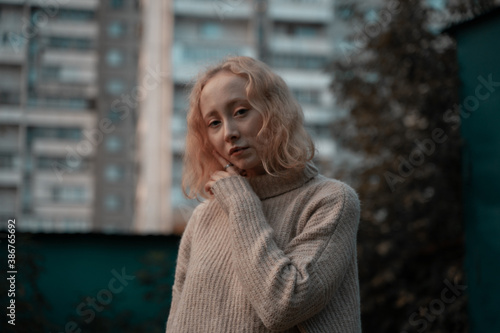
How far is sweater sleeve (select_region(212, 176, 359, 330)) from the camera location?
1.31 meters

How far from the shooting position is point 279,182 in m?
1.54

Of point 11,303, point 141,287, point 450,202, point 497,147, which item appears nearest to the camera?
point 497,147

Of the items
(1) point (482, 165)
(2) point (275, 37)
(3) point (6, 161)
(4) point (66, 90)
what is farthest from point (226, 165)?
(4) point (66, 90)

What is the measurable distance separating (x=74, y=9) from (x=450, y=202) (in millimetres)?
31356

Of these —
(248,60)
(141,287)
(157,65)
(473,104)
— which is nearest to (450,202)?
(473,104)

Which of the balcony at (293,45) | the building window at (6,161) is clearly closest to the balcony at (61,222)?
the building window at (6,161)

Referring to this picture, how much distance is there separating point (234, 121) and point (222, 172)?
13cm

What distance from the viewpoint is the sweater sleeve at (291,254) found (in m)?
1.31

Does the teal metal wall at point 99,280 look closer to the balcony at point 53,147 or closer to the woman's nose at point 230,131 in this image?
the woman's nose at point 230,131

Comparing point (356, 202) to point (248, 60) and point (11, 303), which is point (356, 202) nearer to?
point (248, 60)

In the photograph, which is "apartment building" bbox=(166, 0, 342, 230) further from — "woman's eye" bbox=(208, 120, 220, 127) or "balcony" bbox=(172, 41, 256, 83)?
"woman's eye" bbox=(208, 120, 220, 127)

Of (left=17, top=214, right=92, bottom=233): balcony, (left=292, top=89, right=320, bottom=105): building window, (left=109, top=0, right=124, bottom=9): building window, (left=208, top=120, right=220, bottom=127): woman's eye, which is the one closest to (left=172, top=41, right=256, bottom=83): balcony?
(left=292, top=89, right=320, bottom=105): building window

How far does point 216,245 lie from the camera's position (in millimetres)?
1529

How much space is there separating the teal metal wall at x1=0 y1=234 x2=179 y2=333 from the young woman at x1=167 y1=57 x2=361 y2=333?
218 centimetres
